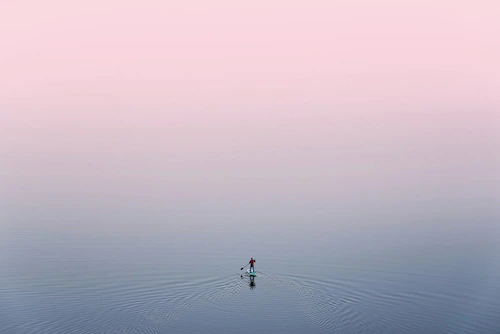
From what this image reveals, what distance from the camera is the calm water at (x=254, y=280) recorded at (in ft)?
152

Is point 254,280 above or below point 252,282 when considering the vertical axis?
above

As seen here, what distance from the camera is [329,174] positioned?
624 feet

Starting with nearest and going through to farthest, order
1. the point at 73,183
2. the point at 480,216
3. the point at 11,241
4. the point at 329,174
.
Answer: the point at 11,241
the point at 480,216
the point at 73,183
the point at 329,174

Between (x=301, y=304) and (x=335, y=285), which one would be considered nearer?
(x=301, y=304)

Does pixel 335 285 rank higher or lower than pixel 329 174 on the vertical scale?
lower

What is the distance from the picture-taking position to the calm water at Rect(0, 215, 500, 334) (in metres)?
46.2

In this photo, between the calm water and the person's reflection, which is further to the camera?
the person's reflection

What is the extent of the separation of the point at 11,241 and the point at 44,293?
100ft

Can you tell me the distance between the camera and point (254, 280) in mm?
58438

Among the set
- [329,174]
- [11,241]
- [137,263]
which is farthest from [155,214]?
[329,174]

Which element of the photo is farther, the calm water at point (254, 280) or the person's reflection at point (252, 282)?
the person's reflection at point (252, 282)

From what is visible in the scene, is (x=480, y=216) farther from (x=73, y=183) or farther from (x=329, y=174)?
(x=73, y=183)

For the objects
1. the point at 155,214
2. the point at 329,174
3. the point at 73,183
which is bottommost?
the point at 155,214

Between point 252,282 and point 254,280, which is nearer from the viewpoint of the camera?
point 252,282
